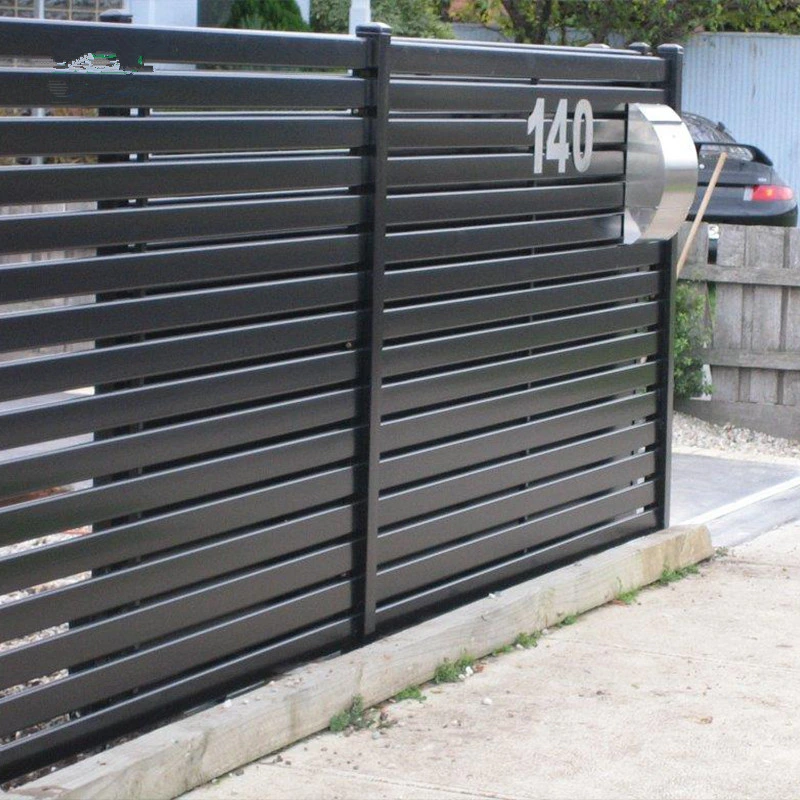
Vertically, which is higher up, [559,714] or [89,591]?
[89,591]

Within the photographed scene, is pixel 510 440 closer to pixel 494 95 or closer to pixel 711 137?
pixel 494 95

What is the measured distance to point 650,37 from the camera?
23.7 m

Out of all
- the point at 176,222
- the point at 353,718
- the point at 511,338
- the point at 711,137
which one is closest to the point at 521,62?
the point at 511,338

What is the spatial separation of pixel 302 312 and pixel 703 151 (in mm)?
13502

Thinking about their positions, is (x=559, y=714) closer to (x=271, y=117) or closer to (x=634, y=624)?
(x=634, y=624)

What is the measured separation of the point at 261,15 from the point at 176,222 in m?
15.1

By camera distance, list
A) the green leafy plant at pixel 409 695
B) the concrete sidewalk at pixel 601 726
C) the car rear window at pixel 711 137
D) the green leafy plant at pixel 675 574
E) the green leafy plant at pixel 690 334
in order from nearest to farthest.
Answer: the concrete sidewalk at pixel 601 726 < the green leafy plant at pixel 409 695 < the green leafy plant at pixel 675 574 < the green leafy plant at pixel 690 334 < the car rear window at pixel 711 137

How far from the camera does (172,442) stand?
4164 millimetres

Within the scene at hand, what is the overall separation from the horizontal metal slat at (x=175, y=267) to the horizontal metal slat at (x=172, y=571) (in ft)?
2.42

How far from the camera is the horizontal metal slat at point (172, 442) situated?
3744mm

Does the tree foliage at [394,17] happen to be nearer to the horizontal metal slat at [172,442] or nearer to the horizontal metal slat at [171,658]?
the horizontal metal slat at [172,442]

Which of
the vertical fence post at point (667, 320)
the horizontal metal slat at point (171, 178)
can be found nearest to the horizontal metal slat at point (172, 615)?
the horizontal metal slat at point (171, 178)

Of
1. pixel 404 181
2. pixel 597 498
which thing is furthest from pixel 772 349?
pixel 404 181

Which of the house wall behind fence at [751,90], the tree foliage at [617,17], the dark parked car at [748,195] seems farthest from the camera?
→ the house wall behind fence at [751,90]
